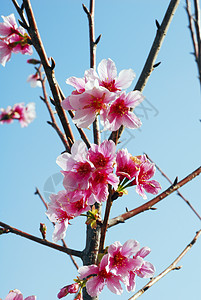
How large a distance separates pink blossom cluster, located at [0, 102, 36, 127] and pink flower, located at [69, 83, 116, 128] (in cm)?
428

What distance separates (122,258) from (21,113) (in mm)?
4890

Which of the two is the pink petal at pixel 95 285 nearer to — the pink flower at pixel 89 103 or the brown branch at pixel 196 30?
the pink flower at pixel 89 103

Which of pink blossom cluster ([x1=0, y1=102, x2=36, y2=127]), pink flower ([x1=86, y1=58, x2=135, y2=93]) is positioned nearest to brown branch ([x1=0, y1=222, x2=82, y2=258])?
pink flower ([x1=86, y1=58, x2=135, y2=93])

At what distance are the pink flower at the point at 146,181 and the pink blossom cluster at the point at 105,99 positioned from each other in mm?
189

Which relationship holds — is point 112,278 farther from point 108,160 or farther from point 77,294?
point 108,160

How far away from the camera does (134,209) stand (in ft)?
4.69

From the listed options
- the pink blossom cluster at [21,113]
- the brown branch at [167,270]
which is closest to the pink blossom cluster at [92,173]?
the brown branch at [167,270]

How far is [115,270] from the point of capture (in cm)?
120

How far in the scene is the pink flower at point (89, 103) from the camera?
1.12 metres

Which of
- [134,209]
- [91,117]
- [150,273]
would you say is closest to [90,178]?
[91,117]

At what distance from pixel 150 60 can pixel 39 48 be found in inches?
24.4

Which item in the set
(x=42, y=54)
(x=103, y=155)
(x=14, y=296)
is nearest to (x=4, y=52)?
(x=42, y=54)

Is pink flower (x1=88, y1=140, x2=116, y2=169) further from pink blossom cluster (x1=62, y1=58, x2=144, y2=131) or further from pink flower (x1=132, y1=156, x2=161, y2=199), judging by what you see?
pink flower (x1=132, y1=156, x2=161, y2=199)

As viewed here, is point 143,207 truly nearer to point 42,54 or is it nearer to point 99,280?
point 99,280
